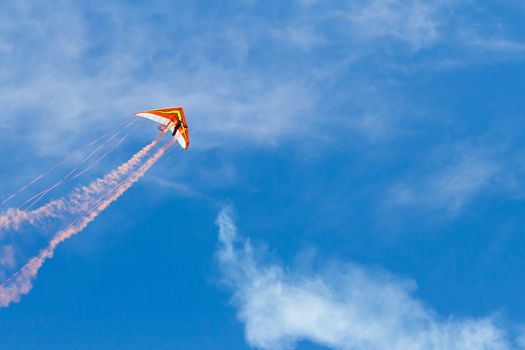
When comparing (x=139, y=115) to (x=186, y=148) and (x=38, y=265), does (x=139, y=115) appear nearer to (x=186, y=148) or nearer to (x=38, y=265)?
(x=186, y=148)

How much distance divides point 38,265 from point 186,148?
41.8m

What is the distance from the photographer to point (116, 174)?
14462 centimetres

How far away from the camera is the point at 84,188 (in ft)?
463

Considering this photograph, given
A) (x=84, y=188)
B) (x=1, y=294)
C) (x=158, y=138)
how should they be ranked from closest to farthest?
(x=1, y=294)
(x=84, y=188)
(x=158, y=138)

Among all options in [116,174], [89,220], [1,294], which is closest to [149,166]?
[116,174]

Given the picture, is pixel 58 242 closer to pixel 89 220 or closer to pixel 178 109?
pixel 89 220

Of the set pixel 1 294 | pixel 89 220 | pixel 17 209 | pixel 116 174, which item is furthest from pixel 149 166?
pixel 1 294

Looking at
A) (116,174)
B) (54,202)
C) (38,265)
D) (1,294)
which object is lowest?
(1,294)

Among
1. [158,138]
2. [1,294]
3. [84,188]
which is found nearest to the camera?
[1,294]

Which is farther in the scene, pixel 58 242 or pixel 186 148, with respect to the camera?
pixel 186 148

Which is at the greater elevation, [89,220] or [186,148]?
[186,148]

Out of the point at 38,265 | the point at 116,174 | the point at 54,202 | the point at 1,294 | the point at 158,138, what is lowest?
the point at 1,294

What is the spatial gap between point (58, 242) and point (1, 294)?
14864 millimetres

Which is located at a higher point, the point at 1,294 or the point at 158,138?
the point at 158,138
